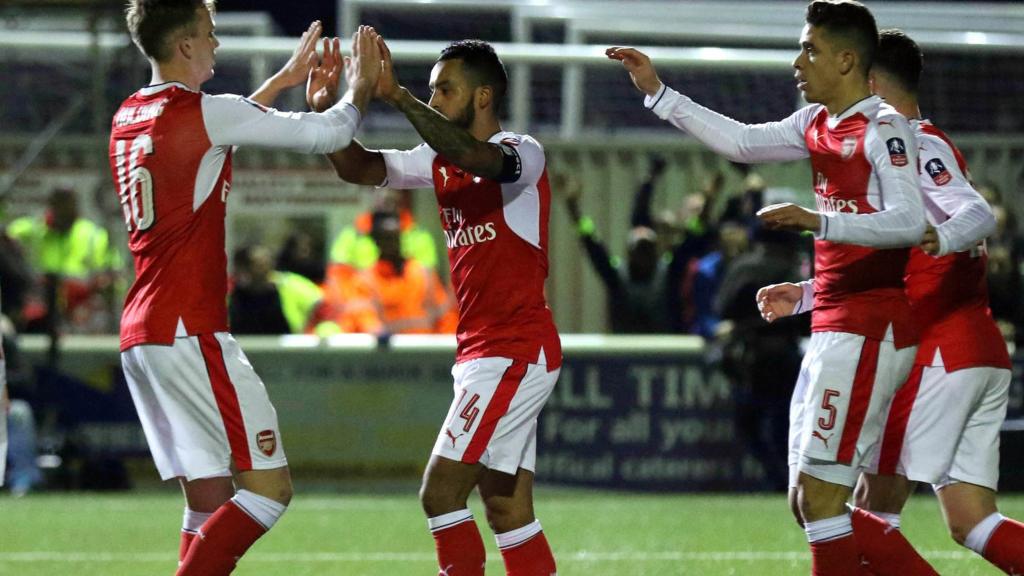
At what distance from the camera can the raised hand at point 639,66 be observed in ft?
19.5

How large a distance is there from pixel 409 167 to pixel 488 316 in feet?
2.18

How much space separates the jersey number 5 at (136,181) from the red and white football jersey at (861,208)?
2.16 meters

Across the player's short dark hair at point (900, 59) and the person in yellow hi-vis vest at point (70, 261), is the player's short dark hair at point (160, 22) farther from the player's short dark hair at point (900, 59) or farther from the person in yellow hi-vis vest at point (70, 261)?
the person in yellow hi-vis vest at point (70, 261)

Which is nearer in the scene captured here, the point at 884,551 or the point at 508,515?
the point at 884,551

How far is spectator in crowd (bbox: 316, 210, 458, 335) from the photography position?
12492 mm

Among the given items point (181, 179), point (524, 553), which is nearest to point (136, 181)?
point (181, 179)

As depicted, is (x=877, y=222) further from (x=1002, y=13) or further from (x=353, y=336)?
(x=1002, y=13)

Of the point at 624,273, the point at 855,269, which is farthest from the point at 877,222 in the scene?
the point at 624,273

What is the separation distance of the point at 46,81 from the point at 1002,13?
354 inches

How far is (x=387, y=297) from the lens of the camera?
41.2 ft

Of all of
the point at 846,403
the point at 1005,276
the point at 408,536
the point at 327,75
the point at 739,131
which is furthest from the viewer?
the point at 1005,276

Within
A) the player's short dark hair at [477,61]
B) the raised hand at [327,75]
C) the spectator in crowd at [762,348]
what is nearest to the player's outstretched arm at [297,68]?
the raised hand at [327,75]

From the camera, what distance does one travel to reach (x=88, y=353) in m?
12.1

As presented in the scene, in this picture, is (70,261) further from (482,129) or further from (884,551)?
(884,551)
